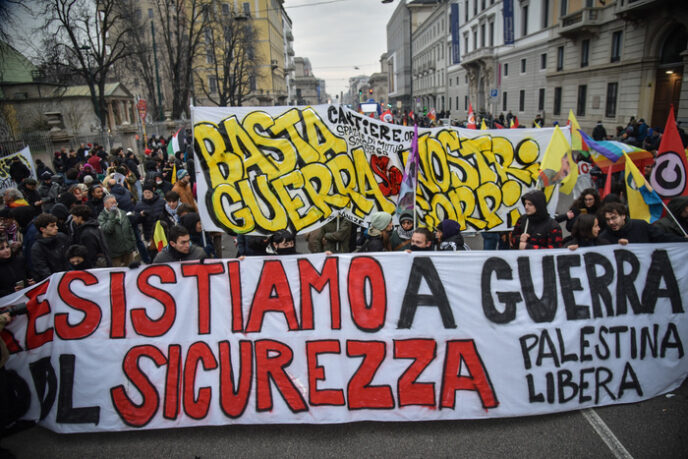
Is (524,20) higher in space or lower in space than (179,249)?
higher

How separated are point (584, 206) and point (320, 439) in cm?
442

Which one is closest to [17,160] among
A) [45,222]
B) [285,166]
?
[45,222]

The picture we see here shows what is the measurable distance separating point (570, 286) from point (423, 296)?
1.24 m

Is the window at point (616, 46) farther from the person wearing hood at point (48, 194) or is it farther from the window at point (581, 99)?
the person wearing hood at point (48, 194)

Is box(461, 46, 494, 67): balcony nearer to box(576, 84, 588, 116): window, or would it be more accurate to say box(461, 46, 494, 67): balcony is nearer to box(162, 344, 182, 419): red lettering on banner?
box(576, 84, 588, 116): window

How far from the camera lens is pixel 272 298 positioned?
3627mm

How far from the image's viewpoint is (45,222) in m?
4.73

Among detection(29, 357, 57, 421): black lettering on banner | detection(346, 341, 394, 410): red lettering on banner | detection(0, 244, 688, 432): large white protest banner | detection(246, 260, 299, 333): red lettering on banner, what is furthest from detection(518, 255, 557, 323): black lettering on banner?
detection(29, 357, 57, 421): black lettering on banner

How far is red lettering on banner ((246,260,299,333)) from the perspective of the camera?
359 cm

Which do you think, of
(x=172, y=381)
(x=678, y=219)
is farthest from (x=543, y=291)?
(x=172, y=381)

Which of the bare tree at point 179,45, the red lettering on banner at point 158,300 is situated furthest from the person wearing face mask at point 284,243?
the bare tree at point 179,45

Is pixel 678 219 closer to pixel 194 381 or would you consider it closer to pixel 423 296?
pixel 423 296

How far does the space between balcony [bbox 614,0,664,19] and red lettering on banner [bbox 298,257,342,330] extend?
69.5 feet

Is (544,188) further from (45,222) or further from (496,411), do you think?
(45,222)
